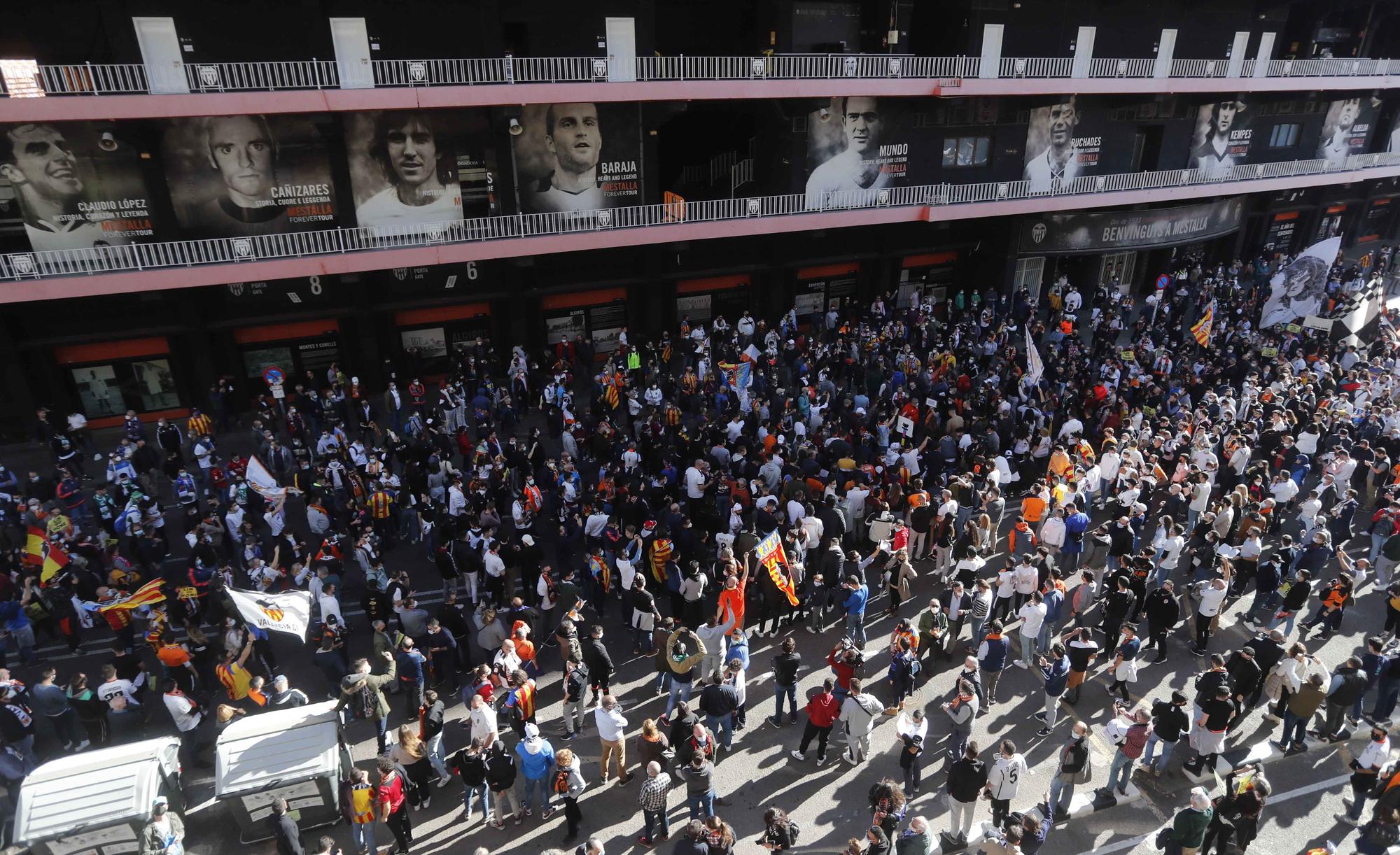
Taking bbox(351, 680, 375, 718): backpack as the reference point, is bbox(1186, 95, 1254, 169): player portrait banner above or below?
above

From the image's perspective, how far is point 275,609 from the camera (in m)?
10.8

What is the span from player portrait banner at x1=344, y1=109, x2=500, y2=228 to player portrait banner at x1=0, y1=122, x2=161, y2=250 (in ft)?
15.7

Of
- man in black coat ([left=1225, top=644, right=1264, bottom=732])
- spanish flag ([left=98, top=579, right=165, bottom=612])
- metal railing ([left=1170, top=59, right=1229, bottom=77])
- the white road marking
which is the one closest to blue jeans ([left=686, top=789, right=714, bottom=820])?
the white road marking

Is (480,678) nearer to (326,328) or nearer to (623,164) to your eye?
(326,328)

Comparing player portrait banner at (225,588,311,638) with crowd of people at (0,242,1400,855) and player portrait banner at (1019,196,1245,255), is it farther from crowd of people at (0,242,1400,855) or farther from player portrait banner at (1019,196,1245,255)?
player portrait banner at (1019,196,1245,255)

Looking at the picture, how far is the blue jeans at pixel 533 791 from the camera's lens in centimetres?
995

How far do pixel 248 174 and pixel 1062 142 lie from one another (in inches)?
992

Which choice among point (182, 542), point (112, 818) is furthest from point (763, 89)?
point (112, 818)

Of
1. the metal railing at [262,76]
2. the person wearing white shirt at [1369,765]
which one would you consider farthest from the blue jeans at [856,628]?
the metal railing at [262,76]

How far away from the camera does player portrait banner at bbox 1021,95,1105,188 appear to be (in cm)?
2753

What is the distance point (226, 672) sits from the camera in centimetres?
1098

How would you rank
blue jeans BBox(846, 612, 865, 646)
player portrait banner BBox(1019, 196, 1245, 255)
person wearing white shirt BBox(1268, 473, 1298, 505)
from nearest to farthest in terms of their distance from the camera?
blue jeans BBox(846, 612, 865, 646) < person wearing white shirt BBox(1268, 473, 1298, 505) < player portrait banner BBox(1019, 196, 1245, 255)

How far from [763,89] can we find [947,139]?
25.3 ft

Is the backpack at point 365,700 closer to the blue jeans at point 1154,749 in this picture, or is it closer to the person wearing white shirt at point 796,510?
the person wearing white shirt at point 796,510
